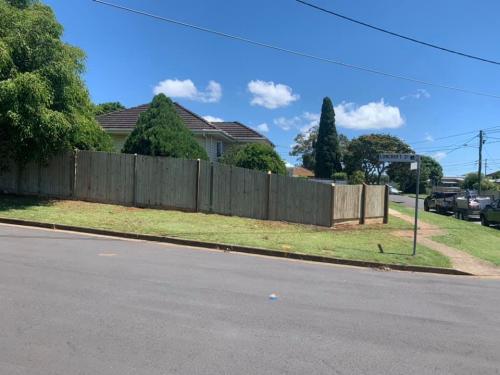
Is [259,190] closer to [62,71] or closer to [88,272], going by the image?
[62,71]

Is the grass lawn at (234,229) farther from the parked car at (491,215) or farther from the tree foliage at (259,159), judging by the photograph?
the parked car at (491,215)

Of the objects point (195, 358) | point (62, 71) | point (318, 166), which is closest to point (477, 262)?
point (195, 358)

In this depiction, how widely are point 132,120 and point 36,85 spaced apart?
1533 centimetres

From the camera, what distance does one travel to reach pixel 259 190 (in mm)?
17891

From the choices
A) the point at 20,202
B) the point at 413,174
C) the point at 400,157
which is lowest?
the point at 20,202

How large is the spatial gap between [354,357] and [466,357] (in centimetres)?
120

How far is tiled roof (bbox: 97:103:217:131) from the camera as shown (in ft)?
101

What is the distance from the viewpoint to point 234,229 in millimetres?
15172

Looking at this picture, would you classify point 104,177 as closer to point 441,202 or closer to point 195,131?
point 195,131

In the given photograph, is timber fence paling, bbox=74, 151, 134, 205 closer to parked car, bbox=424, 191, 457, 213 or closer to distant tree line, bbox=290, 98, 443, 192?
parked car, bbox=424, 191, 457, 213

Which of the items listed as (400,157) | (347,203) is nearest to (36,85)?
(347,203)

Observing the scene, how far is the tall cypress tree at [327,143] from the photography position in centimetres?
6494

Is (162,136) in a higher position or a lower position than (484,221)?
higher

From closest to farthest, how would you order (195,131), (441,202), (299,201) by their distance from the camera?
1. (299,201)
2. (195,131)
3. (441,202)
